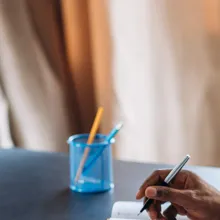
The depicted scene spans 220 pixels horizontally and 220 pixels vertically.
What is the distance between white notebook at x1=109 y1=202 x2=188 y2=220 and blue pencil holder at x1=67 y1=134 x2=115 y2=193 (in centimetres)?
12

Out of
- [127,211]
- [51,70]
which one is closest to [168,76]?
[51,70]

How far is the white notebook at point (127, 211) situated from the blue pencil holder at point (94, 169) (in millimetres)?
115

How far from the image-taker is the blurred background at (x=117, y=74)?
5.18ft

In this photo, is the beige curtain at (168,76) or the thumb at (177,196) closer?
the thumb at (177,196)

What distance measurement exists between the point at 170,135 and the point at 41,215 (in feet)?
2.35

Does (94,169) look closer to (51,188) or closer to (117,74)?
(51,188)

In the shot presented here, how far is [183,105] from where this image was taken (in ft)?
5.31

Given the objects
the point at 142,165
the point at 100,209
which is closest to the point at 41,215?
the point at 100,209

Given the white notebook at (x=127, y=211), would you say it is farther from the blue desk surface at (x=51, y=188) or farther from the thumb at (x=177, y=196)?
the thumb at (x=177, y=196)

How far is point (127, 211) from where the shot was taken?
104 cm

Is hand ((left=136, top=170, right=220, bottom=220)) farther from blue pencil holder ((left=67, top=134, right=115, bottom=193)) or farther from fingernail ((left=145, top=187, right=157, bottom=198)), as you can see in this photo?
blue pencil holder ((left=67, top=134, right=115, bottom=193))

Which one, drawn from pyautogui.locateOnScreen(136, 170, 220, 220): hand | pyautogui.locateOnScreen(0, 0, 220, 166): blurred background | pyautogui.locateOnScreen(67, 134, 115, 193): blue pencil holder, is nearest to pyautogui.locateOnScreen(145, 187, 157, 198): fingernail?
pyautogui.locateOnScreen(136, 170, 220, 220): hand

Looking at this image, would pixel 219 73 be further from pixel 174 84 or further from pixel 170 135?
pixel 170 135

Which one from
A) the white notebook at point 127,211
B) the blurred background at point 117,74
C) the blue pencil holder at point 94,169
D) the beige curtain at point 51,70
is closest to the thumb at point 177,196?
the white notebook at point 127,211
